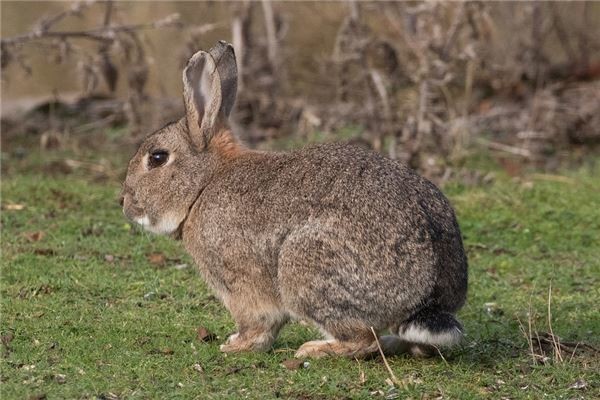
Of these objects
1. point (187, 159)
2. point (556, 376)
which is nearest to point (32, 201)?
point (187, 159)

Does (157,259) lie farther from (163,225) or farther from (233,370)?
(233,370)

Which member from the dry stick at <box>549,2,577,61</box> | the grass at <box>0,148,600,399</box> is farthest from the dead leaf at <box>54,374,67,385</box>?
the dry stick at <box>549,2,577,61</box>

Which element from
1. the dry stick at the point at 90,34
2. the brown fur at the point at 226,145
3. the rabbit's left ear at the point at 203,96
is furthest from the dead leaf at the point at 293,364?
the dry stick at the point at 90,34

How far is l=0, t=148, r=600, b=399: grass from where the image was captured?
523 cm

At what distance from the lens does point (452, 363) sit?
5.68 m

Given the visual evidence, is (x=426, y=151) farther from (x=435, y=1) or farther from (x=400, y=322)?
(x=400, y=322)

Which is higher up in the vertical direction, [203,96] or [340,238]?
[203,96]

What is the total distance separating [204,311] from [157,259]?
1.07 m

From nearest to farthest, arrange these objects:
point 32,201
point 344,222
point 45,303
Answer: point 344,222 → point 45,303 → point 32,201

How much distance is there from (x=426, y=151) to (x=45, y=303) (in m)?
4.63

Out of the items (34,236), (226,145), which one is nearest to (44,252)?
(34,236)

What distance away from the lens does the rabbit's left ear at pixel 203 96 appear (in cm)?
605

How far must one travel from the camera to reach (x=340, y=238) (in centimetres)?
533

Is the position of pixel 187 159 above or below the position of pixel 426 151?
above
